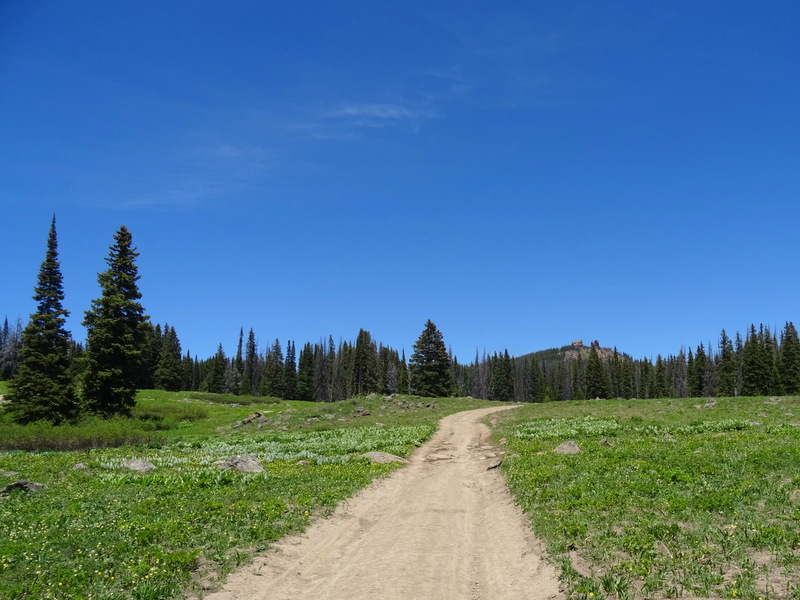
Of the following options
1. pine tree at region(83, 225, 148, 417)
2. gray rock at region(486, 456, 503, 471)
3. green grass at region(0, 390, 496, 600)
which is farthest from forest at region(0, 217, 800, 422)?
gray rock at region(486, 456, 503, 471)

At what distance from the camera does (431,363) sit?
8281cm

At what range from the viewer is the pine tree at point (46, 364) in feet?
147

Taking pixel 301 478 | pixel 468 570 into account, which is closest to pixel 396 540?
pixel 468 570

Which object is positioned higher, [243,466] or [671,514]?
[671,514]

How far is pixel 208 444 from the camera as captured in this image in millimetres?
34344

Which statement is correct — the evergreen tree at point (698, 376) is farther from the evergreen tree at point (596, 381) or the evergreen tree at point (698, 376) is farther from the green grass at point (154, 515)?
the green grass at point (154, 515)

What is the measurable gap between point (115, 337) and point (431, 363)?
48.2m

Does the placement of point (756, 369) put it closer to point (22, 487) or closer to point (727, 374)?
point (727, 374)

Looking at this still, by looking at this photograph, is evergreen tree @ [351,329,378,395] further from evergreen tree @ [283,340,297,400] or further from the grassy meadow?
the grassy meadow

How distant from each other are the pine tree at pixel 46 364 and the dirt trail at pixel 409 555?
4089 cm

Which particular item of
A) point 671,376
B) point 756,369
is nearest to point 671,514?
point 756,369

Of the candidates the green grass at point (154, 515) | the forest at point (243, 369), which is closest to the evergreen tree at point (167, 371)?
the forest at point (243, 369)

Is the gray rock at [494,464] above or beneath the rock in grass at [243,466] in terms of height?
beneath

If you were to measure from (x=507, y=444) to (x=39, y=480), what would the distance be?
2084cm
